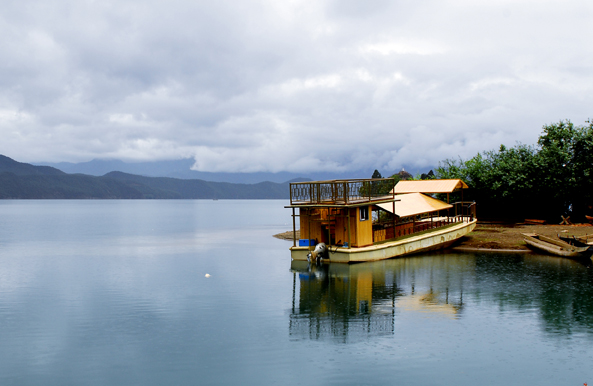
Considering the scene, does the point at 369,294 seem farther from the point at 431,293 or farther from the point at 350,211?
the point at 350,211

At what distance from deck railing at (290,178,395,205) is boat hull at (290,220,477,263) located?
339 centimetres

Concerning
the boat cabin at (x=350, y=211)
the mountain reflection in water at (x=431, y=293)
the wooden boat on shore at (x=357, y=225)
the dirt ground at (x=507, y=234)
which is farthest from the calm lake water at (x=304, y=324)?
the dirt ground at (x=507, y=234)

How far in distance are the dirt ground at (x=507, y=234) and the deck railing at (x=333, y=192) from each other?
36.4ft

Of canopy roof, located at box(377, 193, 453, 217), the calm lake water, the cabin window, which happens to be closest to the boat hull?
the calm lake water

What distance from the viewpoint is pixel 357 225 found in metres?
32.1

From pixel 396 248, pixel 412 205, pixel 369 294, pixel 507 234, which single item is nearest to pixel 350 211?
pixel 396 248

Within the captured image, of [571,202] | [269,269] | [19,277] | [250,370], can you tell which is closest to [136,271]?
[19,277]

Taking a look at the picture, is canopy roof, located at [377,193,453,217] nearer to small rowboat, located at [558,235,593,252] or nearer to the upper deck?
the upper deck

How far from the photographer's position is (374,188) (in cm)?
3447

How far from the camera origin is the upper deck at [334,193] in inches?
1243

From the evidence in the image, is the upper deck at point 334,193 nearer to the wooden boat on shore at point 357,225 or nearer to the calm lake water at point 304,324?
the wooden boat on shore at point 357,225

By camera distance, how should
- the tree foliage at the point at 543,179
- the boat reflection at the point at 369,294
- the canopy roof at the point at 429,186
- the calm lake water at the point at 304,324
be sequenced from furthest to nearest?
1. the tree foliage at the point at 543,179
2. the canopy roof at the point at 429,186
3. the boat reflection at the point at 369,294
4. the calm lake water at the point at 304,324

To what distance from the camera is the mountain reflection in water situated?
18406 mm

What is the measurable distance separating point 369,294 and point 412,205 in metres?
15.3
